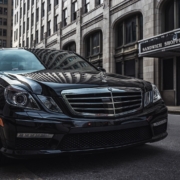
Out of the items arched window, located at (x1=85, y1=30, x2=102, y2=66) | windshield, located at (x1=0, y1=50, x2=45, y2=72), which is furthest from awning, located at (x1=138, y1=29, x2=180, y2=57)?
windshield, located at (x1=0, y1=50, x2=45, y2=72)

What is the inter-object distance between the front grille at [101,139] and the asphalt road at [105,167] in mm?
282

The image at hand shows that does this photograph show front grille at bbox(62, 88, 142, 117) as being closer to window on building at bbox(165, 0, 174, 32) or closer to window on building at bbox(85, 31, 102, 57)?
Result: window on building at bbox(165, 0, 174, 32)

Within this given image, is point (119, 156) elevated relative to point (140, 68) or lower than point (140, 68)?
lower

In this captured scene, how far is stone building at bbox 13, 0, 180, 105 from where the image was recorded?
69.1 ft

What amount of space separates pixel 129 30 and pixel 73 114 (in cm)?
2292

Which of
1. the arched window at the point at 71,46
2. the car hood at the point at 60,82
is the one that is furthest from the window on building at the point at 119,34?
the car hood at the point at 60,82

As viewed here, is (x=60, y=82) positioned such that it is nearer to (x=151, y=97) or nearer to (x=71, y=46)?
(x=151, y=97)

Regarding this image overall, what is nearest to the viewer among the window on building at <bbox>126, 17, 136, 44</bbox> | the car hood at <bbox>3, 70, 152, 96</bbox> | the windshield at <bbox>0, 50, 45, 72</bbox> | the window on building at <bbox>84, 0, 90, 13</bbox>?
the car hood at <bbox>3, 70, 152, 96</bbox>

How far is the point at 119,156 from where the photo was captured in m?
3.80

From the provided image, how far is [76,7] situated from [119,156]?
31955 millimetres

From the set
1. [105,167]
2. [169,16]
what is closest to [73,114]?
[105,167]

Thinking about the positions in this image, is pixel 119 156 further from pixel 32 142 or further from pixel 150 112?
pixel 32 142


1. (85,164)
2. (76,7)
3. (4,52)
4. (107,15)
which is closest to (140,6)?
(107,15)

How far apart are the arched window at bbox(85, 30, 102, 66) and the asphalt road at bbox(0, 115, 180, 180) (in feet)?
83.0
